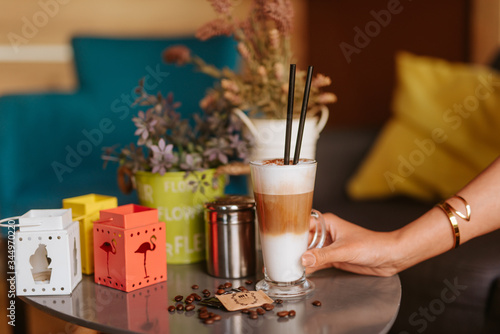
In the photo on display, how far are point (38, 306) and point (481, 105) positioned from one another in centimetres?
142

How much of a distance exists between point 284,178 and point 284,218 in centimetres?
7

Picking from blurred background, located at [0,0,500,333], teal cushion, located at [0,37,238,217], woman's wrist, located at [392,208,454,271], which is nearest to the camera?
woman's wrist, located at [392,208,454,271]

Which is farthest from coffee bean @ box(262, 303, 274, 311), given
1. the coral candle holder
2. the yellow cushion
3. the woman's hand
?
the yellow cushion

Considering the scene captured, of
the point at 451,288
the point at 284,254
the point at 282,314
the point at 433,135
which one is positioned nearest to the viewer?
the point at 282,314

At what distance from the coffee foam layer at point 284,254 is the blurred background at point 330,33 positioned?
1625 millimetres

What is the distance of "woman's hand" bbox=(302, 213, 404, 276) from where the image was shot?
893 millimetres

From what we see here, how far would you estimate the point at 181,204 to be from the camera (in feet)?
3.47

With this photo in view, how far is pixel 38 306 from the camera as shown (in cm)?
84

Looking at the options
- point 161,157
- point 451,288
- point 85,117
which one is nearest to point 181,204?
point 161,157

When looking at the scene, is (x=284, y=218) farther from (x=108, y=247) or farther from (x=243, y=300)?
(x=108, y=247)

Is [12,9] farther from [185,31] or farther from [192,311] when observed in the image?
[192,311]

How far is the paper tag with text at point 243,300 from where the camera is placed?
80 cm

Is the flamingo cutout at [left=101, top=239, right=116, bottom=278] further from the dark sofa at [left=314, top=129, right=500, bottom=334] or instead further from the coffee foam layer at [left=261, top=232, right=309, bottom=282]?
the dark sofa at [left=314, top=129, right=500, bottom=334]

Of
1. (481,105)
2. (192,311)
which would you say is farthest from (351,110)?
(192,311)
